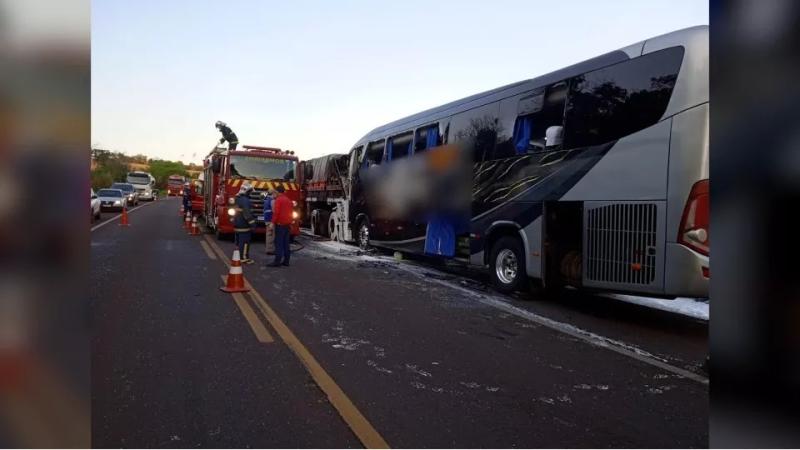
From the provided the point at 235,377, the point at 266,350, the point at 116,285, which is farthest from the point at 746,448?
the point at 116,285

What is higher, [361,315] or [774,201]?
[774,201]

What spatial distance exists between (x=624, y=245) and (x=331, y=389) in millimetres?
4409

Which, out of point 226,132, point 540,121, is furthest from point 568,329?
point 226,132

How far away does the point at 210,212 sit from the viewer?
727 inches

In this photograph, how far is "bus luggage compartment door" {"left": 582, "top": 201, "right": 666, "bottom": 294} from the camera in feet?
21.7

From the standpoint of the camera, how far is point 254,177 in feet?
52.4

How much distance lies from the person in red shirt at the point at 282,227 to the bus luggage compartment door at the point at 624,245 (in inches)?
244

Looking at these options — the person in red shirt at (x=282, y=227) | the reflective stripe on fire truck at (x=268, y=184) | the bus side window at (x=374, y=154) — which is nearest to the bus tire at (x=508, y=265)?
the person in red shirt at (x=282, y=227)

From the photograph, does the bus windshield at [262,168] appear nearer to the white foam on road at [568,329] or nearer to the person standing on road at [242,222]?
the person standing on road at [242,222]

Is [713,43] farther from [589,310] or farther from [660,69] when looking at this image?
[589,310]

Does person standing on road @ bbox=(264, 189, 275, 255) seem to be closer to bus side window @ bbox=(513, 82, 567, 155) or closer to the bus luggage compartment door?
bus side window @ bbox=(513, 82, 567, 155)

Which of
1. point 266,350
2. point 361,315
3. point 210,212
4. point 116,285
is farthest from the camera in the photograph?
point 210,212

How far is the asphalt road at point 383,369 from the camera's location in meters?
3.63

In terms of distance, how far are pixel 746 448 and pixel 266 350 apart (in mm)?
4578
